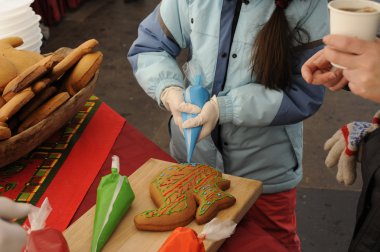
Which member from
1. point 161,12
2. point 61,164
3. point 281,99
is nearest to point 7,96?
point 61,164

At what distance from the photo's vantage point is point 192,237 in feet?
2.76

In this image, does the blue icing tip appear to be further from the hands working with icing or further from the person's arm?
the hands working with icing

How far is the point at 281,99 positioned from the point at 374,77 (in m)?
0.36

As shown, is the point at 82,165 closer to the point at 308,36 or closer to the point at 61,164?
the point at 61,164

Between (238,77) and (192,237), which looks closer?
(192,237)

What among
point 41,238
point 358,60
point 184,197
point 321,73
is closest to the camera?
point 41,238

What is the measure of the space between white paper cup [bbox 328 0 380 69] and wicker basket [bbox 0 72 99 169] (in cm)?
72

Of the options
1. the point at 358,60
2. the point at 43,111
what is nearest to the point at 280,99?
the point at 358,60

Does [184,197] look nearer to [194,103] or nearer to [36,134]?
[194,103]

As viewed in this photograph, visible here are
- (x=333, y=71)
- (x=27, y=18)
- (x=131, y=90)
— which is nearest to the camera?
(x=333, y=71)

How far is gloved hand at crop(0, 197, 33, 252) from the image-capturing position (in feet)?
2.06

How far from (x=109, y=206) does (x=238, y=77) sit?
550 mm

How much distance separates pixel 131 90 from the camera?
11.8ft

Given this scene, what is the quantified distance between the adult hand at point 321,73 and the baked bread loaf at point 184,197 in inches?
13.3
